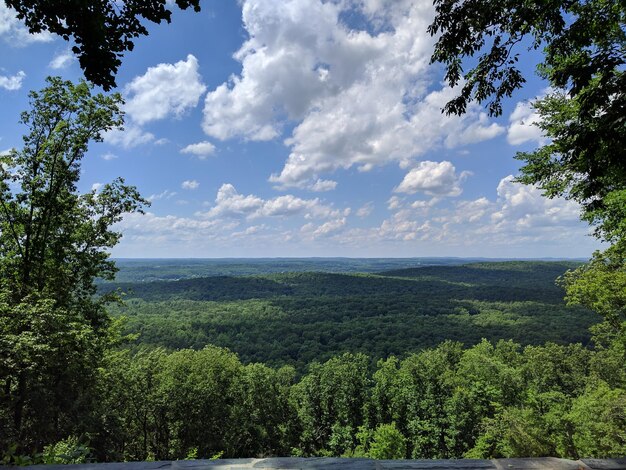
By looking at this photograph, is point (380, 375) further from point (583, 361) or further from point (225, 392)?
point (583, 361)

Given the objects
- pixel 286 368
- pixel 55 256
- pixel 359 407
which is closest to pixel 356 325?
pixel 286 368

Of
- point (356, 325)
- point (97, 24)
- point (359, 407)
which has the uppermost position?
point (97, 24)

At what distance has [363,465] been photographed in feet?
11.1

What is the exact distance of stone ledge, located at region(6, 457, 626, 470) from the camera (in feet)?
10.8

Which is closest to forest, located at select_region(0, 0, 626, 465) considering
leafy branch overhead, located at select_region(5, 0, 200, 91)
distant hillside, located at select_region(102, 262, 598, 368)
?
leafy branch overhead, located at select_region(5, 0, 200, 91)

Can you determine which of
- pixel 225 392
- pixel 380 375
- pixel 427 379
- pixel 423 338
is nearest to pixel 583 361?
pixel 427 379

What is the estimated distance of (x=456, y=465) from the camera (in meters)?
3.43

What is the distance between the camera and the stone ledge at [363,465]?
3291 mm

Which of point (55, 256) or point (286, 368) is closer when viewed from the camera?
point (55, 256)

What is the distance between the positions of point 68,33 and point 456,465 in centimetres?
612

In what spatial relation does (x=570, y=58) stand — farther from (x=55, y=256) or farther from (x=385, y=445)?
(x=385, y=445)

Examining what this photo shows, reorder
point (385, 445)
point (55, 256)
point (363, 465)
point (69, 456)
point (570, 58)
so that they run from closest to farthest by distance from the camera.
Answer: point (363, 465) < point (69, 456) < point (570, 58) < point (55, 256) < point (385, 445)

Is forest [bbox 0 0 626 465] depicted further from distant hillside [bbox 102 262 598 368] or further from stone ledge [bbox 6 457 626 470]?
distant hillside [bbox 102 262 598 368]

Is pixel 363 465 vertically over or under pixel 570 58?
under
